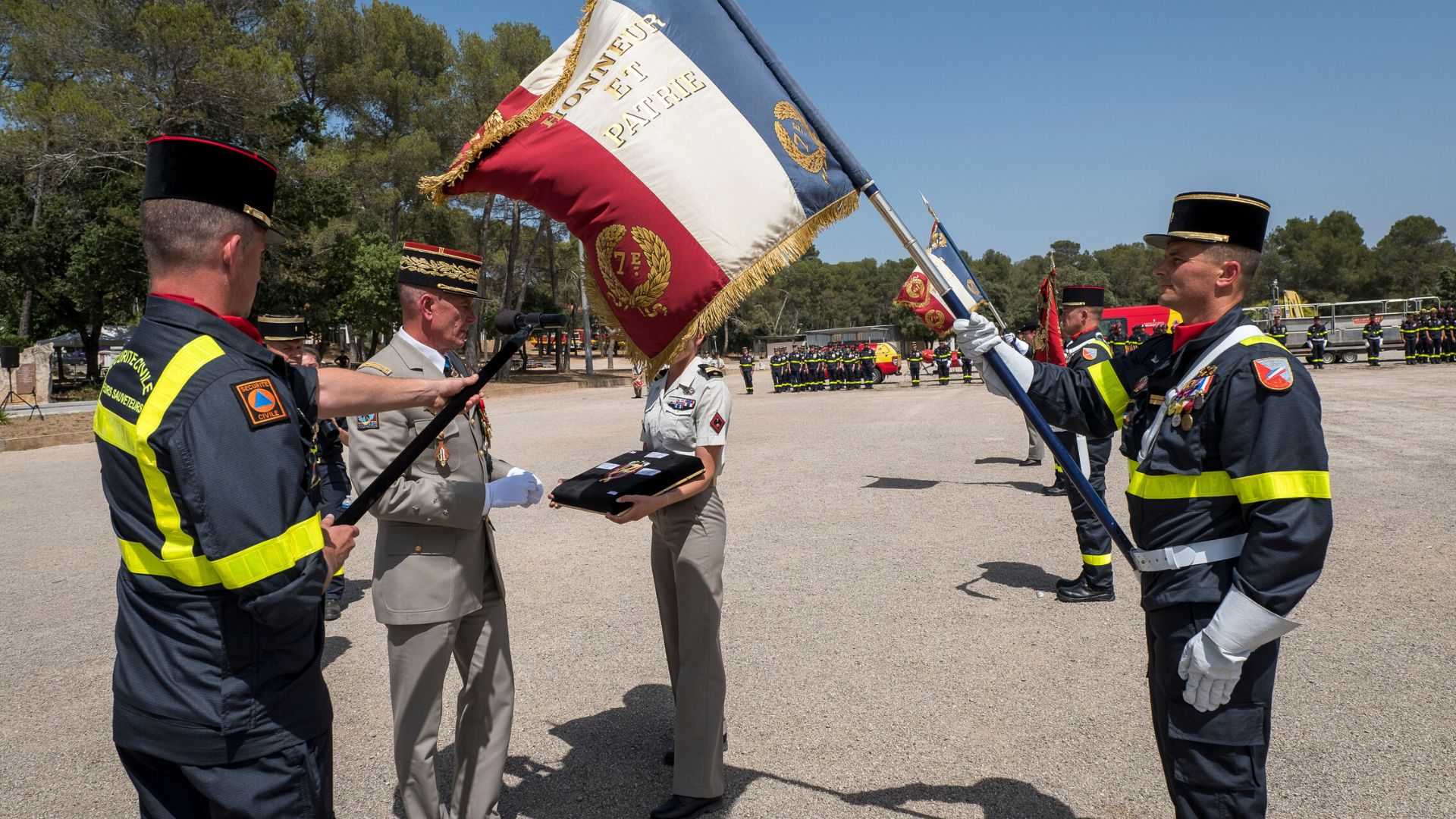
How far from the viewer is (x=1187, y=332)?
8.73 feet

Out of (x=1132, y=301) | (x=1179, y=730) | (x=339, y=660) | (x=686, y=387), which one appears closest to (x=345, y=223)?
(x=339, y=660)

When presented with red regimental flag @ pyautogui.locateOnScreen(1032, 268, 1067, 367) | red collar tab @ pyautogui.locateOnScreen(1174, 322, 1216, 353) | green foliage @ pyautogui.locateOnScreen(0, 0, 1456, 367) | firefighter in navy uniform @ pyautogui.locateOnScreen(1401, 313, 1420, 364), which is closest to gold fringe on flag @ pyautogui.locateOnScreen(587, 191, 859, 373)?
red collar tab @ pyautogui.locateOnScreen(1174, 322, 1216, 353)

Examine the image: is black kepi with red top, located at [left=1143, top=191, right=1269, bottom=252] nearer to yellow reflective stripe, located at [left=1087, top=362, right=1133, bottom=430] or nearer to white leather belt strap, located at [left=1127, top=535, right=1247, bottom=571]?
yellow reflective stripe, located at [left=1087, top=362, right=1133, bottom=430]

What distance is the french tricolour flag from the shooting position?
10.2ft

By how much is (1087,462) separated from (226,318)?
6.30m

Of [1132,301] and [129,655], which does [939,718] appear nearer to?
[129,655]

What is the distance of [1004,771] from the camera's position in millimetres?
3656

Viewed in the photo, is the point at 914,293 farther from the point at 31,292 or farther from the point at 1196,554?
the point at 31,292

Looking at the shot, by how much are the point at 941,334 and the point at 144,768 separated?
2984 millimetres

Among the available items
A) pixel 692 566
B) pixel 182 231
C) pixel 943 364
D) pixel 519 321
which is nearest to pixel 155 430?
pixel 182 231

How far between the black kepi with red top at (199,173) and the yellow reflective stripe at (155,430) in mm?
368

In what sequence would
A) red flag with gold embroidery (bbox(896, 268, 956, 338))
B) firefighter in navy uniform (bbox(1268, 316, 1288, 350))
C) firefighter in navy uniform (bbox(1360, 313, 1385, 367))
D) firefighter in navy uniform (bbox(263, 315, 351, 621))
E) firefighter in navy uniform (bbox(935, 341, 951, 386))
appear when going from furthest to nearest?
firefighter in navy uniform (bbox(935, 341, 951, 386)) < firefighter in navy uniform (bbox(1268, 316, 1288, 350)) < firefighter in navy uniform (bbox(1360, 313, 1385, 367)) < firefighter in navy uniform (bbox(263, 315, 351, 621)) < red flag with gold embroidery (bbox(896, 268, 956, 338))

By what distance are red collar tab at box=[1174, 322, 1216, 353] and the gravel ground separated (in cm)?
186

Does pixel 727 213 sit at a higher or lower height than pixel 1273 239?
lower
